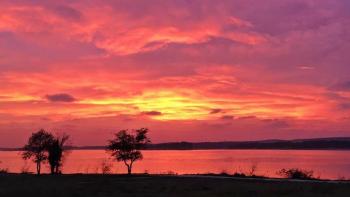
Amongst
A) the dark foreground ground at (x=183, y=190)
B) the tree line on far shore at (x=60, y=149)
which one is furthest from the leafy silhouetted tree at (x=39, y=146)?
the dark foreground ground at (x=183, y=190)

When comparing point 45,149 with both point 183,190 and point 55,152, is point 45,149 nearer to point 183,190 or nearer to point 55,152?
point 55,152

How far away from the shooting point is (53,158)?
61.6 metres

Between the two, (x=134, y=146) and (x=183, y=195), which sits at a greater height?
(x=134, y=146)

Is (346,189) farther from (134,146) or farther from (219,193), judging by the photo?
(134,146)

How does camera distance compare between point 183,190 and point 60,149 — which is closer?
point 183,190

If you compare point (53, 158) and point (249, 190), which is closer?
point (249, 190)

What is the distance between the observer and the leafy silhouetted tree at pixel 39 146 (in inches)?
2495

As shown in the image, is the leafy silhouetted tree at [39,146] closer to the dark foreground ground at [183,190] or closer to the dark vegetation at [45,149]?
the dark vegetation at [45,149]

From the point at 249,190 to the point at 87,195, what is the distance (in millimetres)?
10472

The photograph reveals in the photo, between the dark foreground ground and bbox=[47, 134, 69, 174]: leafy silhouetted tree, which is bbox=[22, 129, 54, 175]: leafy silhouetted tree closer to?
bbox=[47, 134, 69, 174]: leafy silhouetted tree

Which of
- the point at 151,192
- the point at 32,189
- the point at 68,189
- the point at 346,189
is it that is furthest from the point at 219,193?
the point at 32,189

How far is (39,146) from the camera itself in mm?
63562

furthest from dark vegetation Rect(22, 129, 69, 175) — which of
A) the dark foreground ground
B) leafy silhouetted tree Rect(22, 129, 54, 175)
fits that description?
the dark foreground ground

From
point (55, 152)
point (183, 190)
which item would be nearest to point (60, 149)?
point (55, 152)
